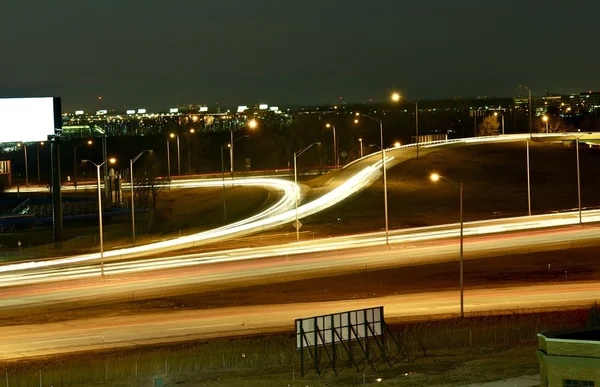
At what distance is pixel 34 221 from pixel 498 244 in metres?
39.0

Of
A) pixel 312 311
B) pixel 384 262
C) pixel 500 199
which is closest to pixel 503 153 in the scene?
pixel 500 199

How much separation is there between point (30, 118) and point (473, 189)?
39327mm

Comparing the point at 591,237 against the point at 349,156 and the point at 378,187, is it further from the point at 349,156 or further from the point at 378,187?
the point at 349,156

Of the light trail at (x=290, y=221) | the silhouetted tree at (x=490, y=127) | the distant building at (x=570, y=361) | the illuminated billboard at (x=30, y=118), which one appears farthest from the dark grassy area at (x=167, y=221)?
the silhouetted tree at (x=490, y=127)

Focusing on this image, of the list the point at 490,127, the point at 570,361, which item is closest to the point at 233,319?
the point at 570,361

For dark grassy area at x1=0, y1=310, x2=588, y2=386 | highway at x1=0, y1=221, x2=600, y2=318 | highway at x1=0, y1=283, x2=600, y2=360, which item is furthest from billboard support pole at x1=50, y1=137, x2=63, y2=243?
dark grassy area at x1=0, y1=310, x2=588, y2=386

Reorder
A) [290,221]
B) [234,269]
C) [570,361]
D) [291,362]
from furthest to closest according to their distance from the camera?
[290,221]
[234,269]
[291,362]
[570,361]

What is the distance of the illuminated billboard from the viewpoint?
66.4 metres

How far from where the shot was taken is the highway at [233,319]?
1254 inches

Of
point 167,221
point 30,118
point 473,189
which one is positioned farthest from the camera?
point 473,189

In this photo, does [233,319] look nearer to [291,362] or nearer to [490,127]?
[291,362]

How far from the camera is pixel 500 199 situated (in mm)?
79562

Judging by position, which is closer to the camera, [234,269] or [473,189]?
[234,269]

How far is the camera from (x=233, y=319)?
3503 cm
